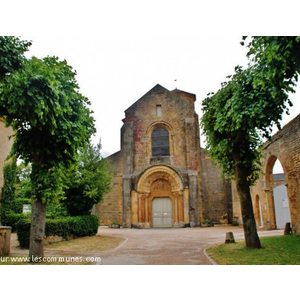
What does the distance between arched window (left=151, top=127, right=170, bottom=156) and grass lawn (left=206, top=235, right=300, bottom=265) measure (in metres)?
15.3

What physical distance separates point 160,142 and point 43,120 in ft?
61.6

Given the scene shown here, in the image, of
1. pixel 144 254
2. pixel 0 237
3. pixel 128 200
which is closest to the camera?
pixel 0 237

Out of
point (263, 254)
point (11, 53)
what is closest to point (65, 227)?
point (263, 254)

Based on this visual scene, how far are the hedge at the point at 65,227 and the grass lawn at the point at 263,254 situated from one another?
6719mm

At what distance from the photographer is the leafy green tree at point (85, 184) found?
15873mm

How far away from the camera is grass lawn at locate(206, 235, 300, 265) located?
754 centimetres

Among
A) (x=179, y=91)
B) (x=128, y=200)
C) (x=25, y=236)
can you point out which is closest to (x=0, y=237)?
(x=25, y=236)

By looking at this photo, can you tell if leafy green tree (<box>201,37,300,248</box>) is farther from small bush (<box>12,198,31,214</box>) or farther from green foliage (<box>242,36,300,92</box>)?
small bush (<box>12,198,31,214</box>)

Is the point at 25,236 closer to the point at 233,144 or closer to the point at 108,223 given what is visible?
the point at 233,144

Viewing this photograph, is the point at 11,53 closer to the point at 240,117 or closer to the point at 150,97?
the point at 240,117

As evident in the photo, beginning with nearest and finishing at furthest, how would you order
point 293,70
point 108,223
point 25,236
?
1. point 293,70
2. point 25,236
3. point 108,223

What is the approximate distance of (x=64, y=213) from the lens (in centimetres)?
1669

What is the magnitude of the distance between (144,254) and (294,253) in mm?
4692

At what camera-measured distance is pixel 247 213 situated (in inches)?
396
